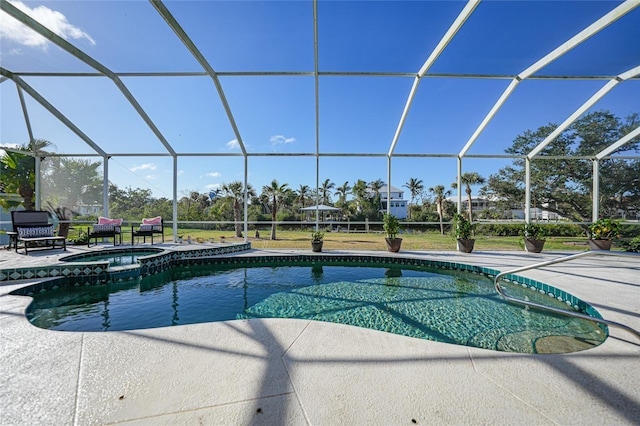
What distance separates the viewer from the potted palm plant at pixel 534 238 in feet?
21.5

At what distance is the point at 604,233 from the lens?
636cm

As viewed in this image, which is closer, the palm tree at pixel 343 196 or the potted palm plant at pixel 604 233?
the potted palm plant at pixel 604 233

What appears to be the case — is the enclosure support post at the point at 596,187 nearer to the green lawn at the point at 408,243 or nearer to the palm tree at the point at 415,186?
the green lawn at the point at 408,243

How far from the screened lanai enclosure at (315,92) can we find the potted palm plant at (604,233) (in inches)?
31.8

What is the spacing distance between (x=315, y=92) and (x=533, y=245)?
614 cm

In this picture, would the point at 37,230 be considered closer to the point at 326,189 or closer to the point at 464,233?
the point at 464,233

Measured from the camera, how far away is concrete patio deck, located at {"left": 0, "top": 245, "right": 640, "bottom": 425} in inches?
50.9

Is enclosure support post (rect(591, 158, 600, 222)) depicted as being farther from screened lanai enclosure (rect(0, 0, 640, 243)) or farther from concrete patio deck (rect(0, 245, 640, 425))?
concrete patio deck (rect(0, 245, 640, 425))

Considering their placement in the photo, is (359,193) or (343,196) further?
(343,196)

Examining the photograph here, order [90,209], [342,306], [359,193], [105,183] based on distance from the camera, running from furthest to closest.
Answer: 1. [359,193]
2. [90,209]
3. [105,183]
4. [342,306]

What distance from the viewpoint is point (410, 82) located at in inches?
222

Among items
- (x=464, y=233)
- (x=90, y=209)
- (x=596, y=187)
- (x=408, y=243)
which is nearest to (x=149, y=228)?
(x=90, y=209)

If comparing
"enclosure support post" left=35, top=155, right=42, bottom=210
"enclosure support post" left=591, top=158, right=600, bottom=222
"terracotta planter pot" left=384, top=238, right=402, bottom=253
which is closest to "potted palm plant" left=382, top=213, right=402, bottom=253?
"terracotta planter pot" left=384, top=238, right=402, bottom=253

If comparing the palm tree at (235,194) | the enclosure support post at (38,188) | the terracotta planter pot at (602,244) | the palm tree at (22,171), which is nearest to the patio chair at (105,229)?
the enclosure support post at (38,188)
